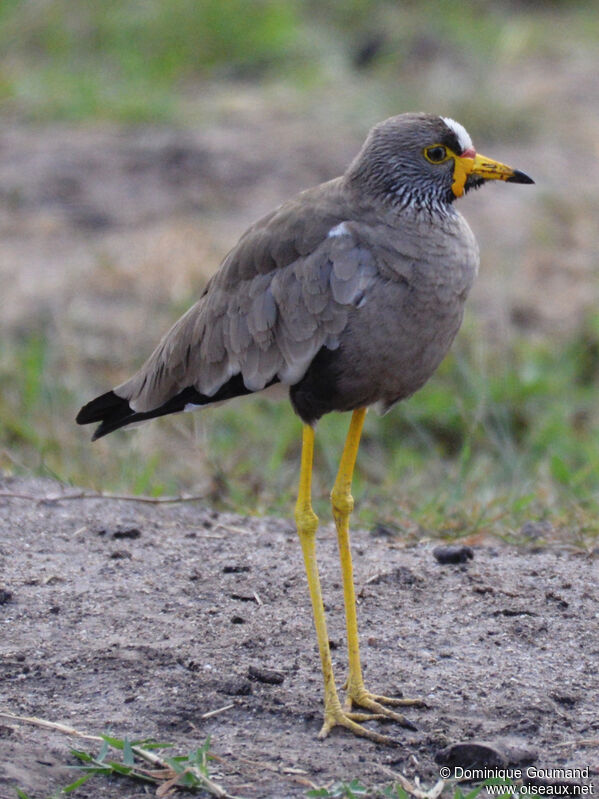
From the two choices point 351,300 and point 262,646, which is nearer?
point 351,300

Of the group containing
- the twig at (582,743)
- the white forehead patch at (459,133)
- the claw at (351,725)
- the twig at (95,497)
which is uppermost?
the white forehead patch at (459,133)

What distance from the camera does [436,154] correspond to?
159 inches

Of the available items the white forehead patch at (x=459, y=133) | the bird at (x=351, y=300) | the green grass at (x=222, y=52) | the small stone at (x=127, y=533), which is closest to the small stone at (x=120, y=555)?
the small stone at (x=127, y=533)

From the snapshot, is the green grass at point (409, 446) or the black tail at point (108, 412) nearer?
the black tail at point (108, 412)

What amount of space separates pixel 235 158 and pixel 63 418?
396 cm

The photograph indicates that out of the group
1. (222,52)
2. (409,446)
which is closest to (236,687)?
(409,446)

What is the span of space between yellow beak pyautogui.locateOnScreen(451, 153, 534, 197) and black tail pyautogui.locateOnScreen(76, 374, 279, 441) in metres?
0.94

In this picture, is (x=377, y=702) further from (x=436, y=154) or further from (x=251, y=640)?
(x=436, y=154)

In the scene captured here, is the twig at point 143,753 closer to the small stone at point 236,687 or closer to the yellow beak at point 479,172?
the small stone at point 236,687

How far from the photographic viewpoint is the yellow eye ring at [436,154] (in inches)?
158

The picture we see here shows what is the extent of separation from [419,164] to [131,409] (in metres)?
1.32

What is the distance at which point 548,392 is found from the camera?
→ 7.21 meters

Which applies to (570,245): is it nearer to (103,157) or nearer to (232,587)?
(103,157)

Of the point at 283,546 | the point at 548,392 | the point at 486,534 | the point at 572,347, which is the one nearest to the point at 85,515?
the point at 283,546
